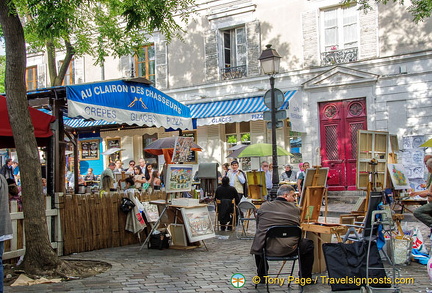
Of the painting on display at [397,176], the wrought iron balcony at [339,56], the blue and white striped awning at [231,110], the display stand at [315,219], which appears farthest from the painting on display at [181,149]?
the wrought iron balcony at [339,56]

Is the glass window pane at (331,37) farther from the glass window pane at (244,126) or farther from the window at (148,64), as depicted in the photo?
the window at (148,64)

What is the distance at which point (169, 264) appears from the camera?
788cm

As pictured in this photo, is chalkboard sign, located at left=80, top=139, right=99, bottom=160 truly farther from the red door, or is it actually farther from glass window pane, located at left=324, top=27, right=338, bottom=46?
glass window pane, located at left=324, top=27, right=338, bottom=46

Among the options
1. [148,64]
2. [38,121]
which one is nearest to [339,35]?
[148,64]

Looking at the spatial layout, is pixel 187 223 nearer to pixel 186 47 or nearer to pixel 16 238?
pixel 16 238

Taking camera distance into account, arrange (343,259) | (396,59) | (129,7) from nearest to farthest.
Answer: (343,259), (129,7), (396,59)

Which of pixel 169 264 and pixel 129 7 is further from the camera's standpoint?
pixel 129 7

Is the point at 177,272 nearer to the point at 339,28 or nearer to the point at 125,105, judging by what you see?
the point at 125,105

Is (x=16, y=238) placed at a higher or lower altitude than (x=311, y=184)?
lower

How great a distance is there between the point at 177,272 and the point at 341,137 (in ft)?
36.4

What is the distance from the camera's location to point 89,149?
2212 centimetres

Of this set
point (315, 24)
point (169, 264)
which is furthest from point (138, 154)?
point (169, 264)

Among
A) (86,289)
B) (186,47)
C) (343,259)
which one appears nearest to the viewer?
(343,259)

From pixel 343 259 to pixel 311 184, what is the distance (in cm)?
194
